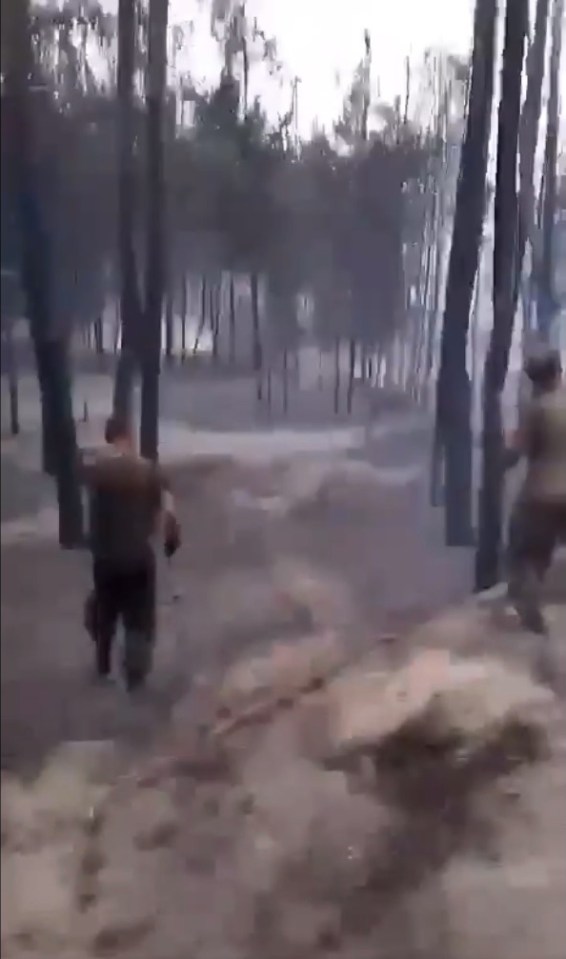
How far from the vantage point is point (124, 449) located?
1.12 metres

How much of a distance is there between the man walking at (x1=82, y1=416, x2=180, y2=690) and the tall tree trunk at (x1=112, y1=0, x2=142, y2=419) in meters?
0.04

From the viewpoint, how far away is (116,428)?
1.11m

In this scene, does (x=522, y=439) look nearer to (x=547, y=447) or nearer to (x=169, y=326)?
(x=547, y=447)

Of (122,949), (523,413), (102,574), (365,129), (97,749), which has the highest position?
(365,129)

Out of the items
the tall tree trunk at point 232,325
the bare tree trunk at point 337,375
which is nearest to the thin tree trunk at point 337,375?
the bare tree trunk at point 337,375

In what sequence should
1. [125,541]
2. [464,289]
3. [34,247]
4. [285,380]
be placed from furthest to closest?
1. [464,289]
2. [285,380]
3. [125,541]
4. [34,247]

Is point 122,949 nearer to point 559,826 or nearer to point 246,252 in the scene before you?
point 559,826

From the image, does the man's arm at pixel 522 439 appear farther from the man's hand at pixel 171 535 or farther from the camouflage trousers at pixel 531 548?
the man's hand at pixel 171 535

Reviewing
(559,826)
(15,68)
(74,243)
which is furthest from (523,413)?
(15,68)

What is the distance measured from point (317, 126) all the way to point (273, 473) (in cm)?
41

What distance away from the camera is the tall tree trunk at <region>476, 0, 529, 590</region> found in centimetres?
137

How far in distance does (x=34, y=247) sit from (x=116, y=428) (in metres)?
0.20

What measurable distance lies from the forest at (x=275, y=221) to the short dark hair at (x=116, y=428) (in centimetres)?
2

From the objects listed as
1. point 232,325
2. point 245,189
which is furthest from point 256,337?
point 245,189
